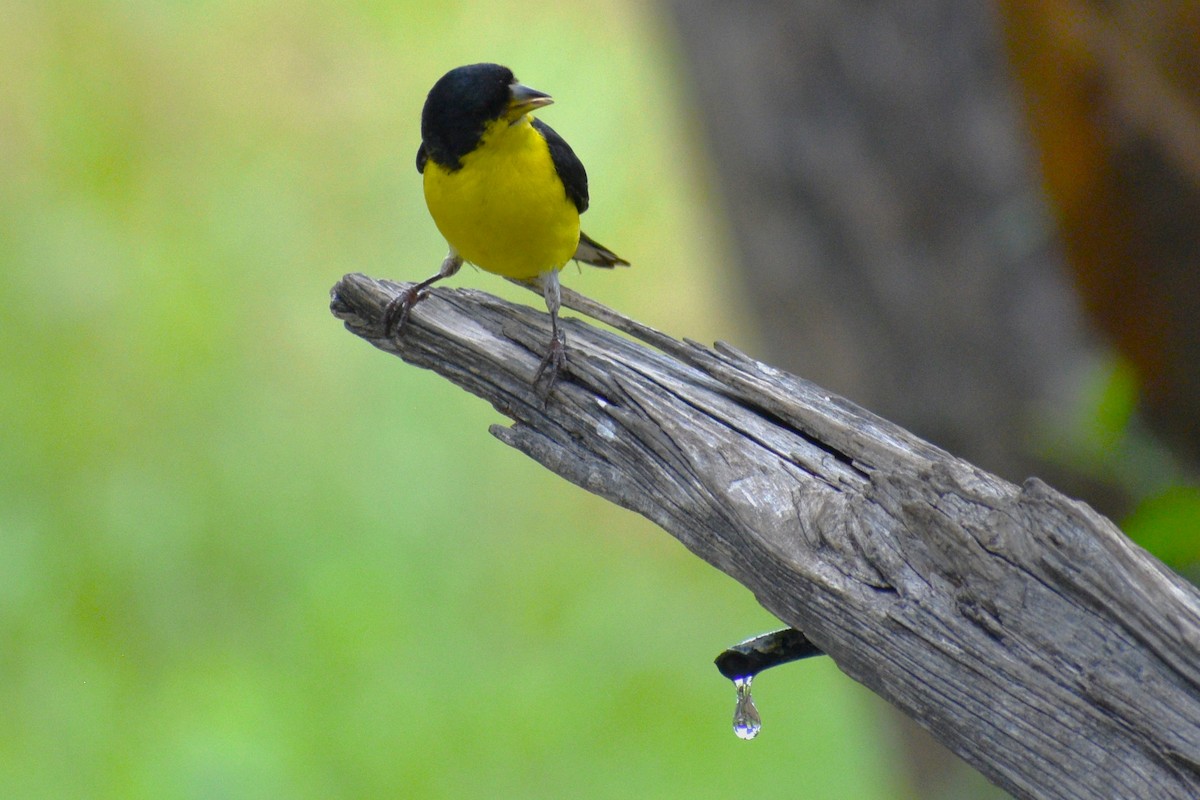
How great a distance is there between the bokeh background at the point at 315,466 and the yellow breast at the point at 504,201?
173cm

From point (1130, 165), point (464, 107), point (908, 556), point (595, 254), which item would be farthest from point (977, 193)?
point (908, 556)

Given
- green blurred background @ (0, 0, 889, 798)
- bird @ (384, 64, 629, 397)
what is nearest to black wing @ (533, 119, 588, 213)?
bird @ (384, 64, 629, 397)

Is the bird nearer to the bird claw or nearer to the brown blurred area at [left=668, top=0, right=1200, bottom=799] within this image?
the bird claw

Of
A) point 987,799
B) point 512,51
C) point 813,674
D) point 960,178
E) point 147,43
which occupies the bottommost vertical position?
point 987,799

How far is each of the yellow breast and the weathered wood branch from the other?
26.1 inches

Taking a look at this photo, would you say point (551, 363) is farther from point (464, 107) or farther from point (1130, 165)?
point (1130, 165)

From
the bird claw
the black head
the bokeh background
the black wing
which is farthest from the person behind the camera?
the bokeh background

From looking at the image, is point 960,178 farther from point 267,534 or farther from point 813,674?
point 267,534

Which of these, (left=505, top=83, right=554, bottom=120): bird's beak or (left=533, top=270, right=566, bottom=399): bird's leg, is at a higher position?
(left=505, top=83, right=554, bottom=120): bird's beak

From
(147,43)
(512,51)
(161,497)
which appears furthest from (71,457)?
(512,51)

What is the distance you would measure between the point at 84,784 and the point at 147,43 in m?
5.21

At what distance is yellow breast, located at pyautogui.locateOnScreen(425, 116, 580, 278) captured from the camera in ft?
11.4

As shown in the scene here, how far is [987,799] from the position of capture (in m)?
4.81

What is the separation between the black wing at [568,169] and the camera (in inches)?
144
